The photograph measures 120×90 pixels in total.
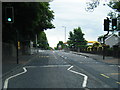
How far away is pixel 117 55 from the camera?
27750 millimetres

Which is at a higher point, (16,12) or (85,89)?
(16,12)

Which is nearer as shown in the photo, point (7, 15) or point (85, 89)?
point (85, 89)

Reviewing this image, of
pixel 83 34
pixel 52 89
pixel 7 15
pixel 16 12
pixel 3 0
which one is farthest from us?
pixel 83 34

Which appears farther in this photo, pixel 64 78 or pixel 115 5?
pixel 115 5

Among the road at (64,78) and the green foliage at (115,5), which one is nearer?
the road at (64,78)

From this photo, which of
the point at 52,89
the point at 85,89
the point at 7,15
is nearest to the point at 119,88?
the point at 85,89

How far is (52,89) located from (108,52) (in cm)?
2765

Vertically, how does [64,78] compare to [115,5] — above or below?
below

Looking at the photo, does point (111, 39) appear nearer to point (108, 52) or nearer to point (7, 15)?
point (108, 52)

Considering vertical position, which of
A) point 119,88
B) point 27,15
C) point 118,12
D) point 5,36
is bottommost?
point 119,88

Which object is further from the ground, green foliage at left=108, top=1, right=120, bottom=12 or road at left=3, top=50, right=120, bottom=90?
green foliage at left=108, top=1, right=120, bottom=12

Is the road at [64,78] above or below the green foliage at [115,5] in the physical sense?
below

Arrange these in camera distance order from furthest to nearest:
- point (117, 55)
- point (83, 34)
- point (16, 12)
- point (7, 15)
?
point (83, 34)
point (117, 55)
point (16, 12)
point (7, 15)

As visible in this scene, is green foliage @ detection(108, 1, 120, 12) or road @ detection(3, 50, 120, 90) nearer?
road @ detection(3, 50, 120, 90)
